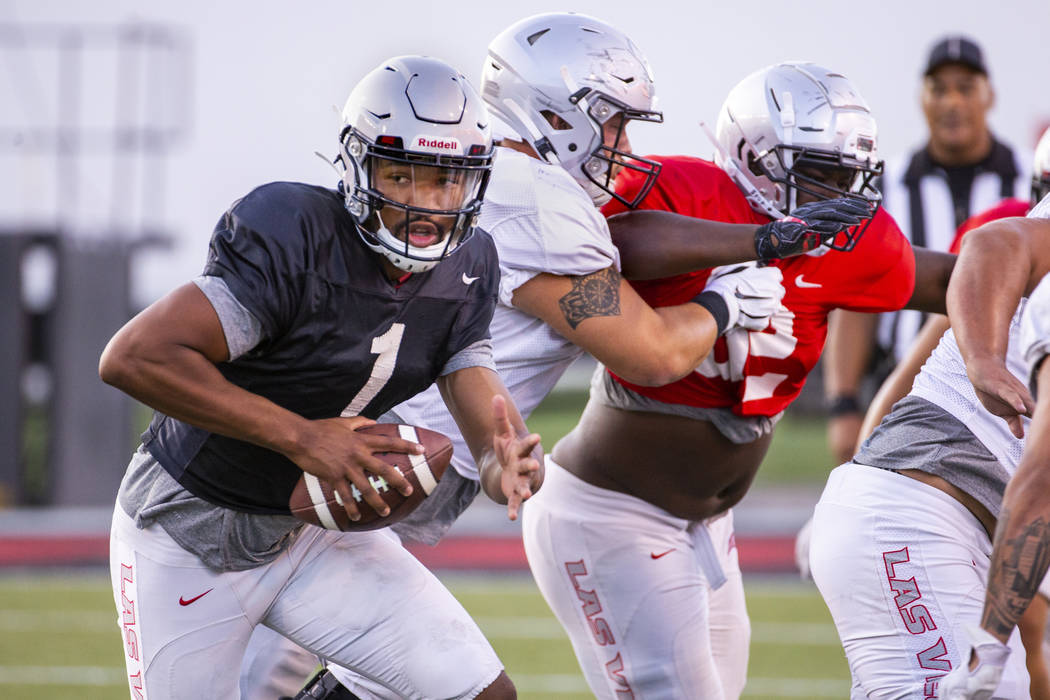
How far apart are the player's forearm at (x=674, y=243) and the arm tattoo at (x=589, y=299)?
0.16 m

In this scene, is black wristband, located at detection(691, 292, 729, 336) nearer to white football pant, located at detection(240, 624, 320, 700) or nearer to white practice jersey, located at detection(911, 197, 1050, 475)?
white practice jersey, located at detection(911, 197, 1050, 475)

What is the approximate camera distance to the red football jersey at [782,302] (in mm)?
2791

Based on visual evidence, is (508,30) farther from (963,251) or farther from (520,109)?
(963,251)

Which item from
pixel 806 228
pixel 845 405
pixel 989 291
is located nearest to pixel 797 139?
pixel 806 228

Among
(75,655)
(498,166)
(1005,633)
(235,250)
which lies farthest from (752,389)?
(75,655)

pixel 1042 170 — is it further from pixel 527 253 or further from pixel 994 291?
pixel 527 253

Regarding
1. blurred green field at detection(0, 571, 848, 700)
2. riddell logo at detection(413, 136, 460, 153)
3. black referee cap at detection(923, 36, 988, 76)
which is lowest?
blurred green field at detection(0, 571, 848, 700)

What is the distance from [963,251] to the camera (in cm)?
236

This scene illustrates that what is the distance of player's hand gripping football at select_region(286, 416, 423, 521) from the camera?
221 cm

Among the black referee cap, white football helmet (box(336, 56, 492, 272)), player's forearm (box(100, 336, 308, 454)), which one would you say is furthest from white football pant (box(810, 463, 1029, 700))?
the black referee cap

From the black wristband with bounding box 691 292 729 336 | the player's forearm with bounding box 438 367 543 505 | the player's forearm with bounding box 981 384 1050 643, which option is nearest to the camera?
the player's forearm with bounding box 981 384 1050 643

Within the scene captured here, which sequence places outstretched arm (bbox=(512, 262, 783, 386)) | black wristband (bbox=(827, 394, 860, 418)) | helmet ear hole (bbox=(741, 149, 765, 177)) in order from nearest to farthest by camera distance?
outstretched arm (bbox=(512, 262, 783, 386)), helmet ear hole (bbox=(741, 149, 765, 177)), black wristband (bbox=(827, 394, 860, 418))

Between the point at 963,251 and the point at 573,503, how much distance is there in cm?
109

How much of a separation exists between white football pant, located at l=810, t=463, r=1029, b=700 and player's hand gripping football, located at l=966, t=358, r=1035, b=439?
229mm
